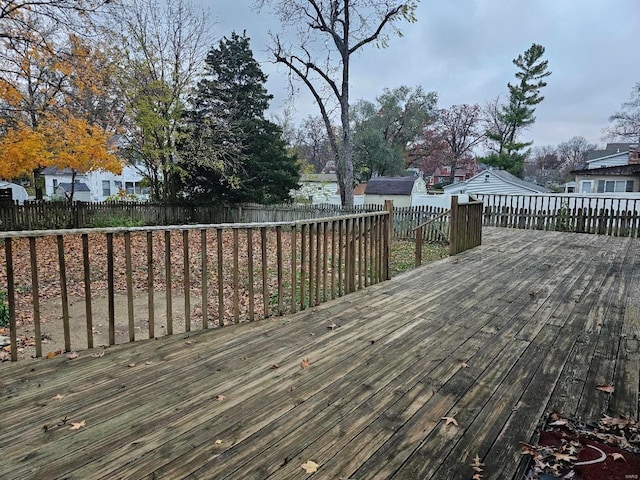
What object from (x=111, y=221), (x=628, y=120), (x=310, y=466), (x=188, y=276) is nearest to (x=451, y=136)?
(x=628, y=120)

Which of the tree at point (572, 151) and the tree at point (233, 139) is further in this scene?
the tree at point (572, 151)

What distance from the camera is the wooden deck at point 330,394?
1.64 m

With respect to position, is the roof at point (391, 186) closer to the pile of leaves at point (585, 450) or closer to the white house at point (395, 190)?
the white house at point (395, 190)

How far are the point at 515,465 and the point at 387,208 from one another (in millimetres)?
3507

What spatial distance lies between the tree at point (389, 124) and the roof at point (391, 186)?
3444 millimetres

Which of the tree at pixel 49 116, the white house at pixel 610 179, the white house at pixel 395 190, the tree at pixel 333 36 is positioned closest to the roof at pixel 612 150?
the white house at pixel 610 179

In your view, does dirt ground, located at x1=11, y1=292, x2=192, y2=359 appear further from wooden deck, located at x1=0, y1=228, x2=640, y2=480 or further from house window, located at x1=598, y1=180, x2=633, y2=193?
house window, located at x1=598, y1=180, x2=633, y2=193

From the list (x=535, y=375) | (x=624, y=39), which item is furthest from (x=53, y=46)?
(x=624, y=39)

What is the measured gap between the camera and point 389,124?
30969 millimetres

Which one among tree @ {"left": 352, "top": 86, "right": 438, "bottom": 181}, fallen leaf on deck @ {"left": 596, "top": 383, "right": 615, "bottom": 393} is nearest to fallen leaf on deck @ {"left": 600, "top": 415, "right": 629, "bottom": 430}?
fallen leaf on deck @ {"left": 596, "top": 383, "right": 615, "bottom": 393}

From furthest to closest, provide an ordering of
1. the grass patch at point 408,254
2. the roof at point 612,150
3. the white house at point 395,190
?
the roof at point 612,150, the white house at point 395,190, the grass patch at point 408,254

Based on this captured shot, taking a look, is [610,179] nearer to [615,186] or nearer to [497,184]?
[615,186]

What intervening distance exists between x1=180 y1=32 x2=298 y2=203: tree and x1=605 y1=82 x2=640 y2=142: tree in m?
A: 22.6

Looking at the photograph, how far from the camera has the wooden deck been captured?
5.38 feet
